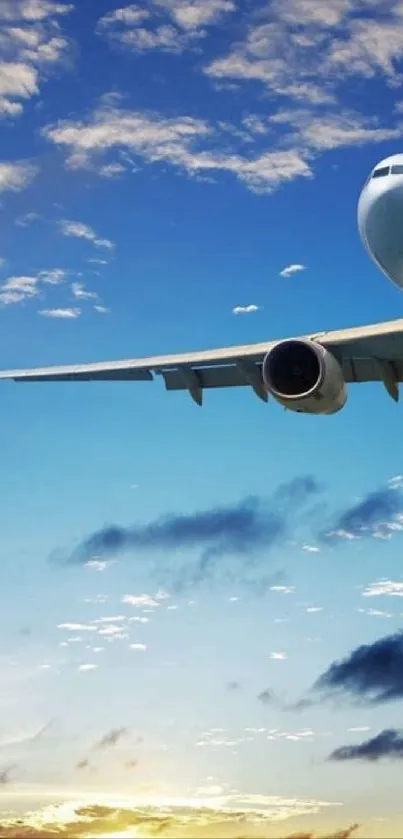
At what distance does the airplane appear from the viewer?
16.2m

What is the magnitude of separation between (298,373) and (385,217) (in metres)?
7.16

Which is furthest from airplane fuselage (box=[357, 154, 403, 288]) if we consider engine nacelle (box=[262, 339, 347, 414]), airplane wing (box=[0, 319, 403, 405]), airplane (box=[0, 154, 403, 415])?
engine nacelle (box=[262, 339, 347, 414])

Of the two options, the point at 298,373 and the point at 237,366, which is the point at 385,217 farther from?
the point at 298,373

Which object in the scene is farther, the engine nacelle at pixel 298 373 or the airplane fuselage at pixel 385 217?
the airplane fuselage at pixel 385 217

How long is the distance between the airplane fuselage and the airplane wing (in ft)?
12.4

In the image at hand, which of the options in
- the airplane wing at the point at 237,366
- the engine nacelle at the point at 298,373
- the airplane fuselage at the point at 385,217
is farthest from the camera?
the airplane fuselage at the point at 385,217

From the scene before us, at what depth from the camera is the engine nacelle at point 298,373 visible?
16.1 m

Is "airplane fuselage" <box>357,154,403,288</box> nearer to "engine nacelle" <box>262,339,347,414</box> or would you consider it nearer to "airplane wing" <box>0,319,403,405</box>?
"airplane wing" <box>0,319,403,405</box>

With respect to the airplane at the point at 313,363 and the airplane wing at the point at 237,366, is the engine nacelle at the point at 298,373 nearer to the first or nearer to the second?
the airplane at the point at 313,363

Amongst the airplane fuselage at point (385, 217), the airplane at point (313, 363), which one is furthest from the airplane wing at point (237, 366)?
the airplane fuselage at point (385, 217)

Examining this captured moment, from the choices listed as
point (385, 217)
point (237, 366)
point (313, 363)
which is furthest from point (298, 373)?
point (385, 217)

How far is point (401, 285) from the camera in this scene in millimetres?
23031

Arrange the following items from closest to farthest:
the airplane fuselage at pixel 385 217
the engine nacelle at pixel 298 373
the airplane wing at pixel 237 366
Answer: the engine nacelle at pixel 298 373, the airplane wing at pixel 237 366, the airplane fuselage at pixel 385 217

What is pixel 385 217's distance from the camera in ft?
72.3
